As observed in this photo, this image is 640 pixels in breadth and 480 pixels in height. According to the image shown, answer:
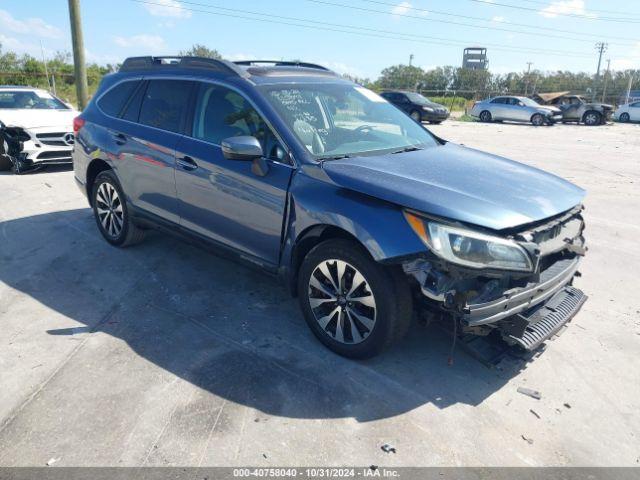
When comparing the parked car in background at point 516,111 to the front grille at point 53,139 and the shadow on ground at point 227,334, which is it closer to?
the front grille at point 53,139

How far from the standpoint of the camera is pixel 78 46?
15.1 metres

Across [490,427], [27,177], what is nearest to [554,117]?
[27,177]

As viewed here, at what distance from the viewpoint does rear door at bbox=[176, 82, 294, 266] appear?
360cm

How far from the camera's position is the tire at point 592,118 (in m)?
27.8

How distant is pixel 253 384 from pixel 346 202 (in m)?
1.30

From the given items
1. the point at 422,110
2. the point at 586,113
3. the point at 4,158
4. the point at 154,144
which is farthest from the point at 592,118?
the point at 154,144

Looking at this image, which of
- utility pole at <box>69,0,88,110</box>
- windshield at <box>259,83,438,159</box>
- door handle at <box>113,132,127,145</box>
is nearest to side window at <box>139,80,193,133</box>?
door handle at <box>113,132,127,145</box>

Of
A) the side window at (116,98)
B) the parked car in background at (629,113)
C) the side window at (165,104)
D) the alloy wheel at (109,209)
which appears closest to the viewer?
the side window at (165,104)

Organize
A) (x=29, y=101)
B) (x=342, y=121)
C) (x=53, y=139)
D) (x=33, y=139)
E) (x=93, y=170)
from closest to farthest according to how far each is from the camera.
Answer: (x=342, y=121) < (x=93, y=170) < (x=33, y=139) < (x=53, y=139) < (x=29, y=101)

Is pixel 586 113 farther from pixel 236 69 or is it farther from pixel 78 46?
pixel 236 69

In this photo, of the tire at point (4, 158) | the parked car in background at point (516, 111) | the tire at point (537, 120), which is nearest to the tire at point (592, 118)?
the parked car in background at point (516, 111)

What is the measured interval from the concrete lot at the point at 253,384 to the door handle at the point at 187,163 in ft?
3.66

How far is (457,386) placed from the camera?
3.23m

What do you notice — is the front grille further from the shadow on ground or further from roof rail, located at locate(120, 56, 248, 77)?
roof rail, located at locate(120, 56, 248, 77)
